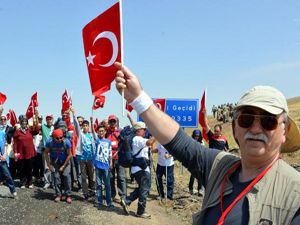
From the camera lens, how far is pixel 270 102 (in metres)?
2.16

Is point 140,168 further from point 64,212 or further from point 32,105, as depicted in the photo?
point 32,105

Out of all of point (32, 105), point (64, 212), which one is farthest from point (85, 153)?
point (32, 105)

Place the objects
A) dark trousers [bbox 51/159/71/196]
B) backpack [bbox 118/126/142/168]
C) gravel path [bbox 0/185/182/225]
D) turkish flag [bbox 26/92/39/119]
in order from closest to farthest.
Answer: gravel path [bbox 0/185/182/225] → backpack [bbox 118/126/142/168] → dark trousers [bbox 51/159/71/196] → turkish flag [bbox 26/92/39/119]

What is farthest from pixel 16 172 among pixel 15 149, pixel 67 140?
pixel 67 140

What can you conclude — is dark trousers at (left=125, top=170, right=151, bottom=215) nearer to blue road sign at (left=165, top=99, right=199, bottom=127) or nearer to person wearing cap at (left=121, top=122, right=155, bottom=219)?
person wearing cap at (left=121, top=122, right=155, bottom=219)

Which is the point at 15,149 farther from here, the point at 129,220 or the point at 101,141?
the point at 129,220

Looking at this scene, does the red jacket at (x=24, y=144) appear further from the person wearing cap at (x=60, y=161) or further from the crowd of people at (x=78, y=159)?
the person wearing cap at (x=60, y=161)

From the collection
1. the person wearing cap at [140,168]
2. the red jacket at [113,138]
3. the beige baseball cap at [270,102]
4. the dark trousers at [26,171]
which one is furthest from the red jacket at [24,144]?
the beige baseball cap at [270,102]

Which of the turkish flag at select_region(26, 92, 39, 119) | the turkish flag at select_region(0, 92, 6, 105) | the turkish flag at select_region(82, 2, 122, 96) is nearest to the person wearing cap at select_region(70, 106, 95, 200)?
the turkish flag at select_region(0, 92, 6, 105)

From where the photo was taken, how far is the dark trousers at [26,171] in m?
11.8

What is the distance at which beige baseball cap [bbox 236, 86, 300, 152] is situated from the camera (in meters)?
2.15

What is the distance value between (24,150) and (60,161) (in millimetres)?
2005

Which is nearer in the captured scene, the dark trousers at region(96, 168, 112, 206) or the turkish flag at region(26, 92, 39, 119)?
the dark trousers at region(96, 168, 112, 206)

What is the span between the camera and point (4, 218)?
8633 millimetres
